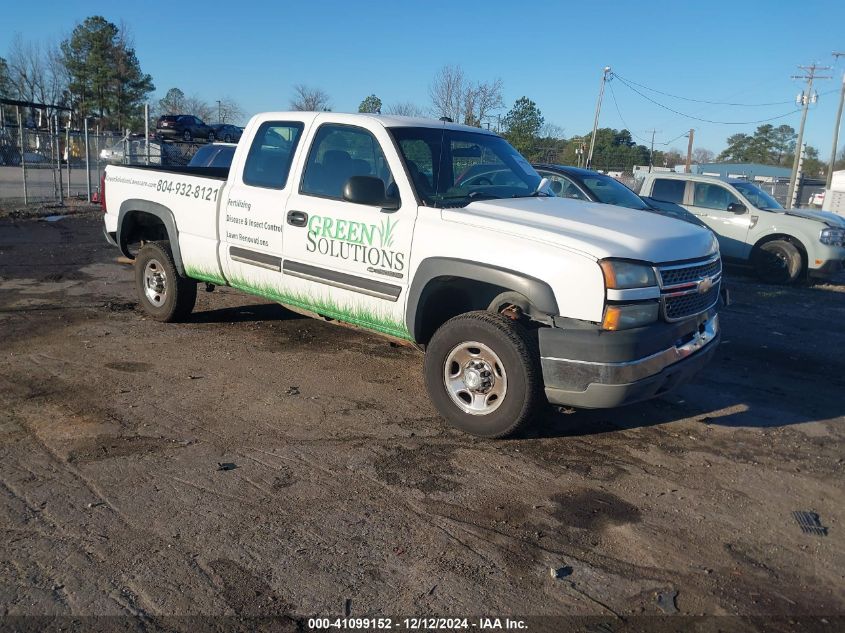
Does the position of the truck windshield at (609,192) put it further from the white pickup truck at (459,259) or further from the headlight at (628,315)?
the headlight at (628,315)

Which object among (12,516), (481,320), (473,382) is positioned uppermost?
(481,320)

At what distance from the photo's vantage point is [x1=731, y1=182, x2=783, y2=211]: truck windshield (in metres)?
13.0

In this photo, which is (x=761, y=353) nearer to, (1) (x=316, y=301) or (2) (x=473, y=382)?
(2) (x=473, y=382)

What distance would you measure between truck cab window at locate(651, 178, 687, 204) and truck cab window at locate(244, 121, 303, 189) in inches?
366

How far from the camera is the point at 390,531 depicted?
363 centimetres

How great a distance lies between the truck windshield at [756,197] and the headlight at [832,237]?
1.06m

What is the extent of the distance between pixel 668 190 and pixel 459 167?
9.17m

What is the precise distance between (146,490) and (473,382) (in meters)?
2.08

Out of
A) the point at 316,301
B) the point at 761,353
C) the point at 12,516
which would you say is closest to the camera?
the point at 12,516

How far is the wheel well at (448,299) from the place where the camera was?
4980 millimetres

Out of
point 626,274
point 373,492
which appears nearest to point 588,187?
point 626,274

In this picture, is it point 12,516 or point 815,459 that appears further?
point 815,459

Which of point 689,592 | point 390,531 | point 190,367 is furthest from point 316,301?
point 689,592

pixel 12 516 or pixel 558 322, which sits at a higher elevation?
pixel 558 322
